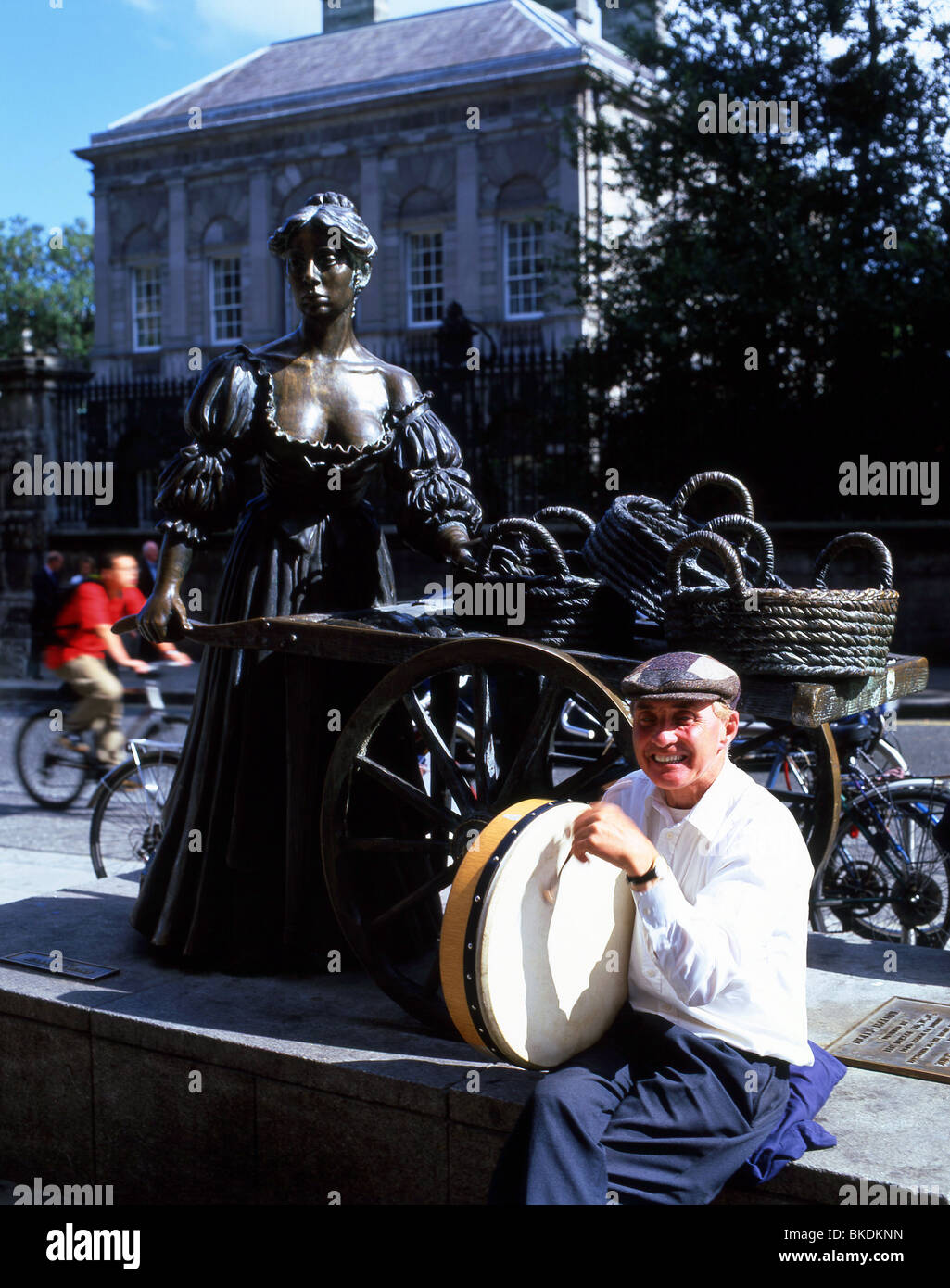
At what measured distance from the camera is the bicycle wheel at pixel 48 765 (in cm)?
925

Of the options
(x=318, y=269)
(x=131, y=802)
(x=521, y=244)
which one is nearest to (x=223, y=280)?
(x=521, y=244)

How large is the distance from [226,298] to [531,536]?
33386mm

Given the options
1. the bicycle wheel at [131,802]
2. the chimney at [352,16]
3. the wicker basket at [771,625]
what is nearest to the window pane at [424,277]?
the chimney at [352,16]

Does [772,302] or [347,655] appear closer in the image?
[347,655]

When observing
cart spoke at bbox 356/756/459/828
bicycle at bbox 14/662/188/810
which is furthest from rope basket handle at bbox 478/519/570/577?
bicycle at bbox 14/662/188/810

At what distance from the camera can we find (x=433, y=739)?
381cm

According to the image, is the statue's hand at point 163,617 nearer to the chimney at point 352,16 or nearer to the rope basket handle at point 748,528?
the rope basket handle at point 748,528

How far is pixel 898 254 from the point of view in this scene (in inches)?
627

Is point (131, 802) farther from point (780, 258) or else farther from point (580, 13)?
point (580, 13)

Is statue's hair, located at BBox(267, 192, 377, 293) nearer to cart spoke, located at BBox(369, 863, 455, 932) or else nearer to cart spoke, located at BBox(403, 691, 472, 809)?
cart spoke, located at BBox(403, 691, 472, 809)

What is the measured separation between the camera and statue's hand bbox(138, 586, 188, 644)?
13.8 feet
